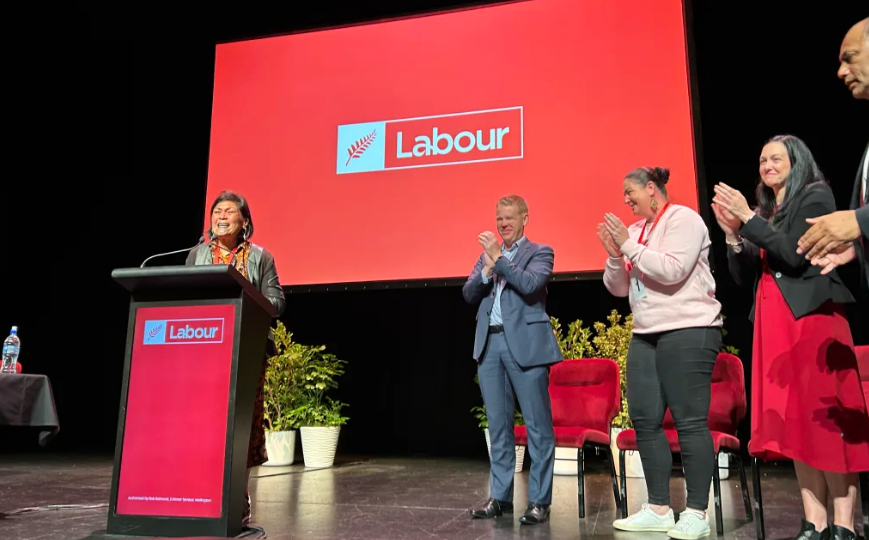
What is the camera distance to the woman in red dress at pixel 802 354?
2053 millimetres

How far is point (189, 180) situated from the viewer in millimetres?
6270

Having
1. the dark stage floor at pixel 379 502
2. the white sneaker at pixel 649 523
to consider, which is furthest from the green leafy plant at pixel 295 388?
the white sneaker at pixel 649 523

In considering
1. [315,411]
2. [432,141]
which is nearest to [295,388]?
[315,411]

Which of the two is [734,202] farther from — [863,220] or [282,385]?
[282,385]

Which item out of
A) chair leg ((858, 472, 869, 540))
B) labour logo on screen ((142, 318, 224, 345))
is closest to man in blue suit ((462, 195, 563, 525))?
chair leg ((858, 472, 869, 540))

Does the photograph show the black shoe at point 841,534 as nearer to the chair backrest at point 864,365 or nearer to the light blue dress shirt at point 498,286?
the chair backrest at point 864,365

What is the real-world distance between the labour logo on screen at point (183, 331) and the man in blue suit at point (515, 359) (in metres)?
1.23

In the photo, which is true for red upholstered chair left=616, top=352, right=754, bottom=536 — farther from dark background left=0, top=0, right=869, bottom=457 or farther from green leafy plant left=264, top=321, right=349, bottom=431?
green leafy plant left=264, top=321, right=349, bottom=431

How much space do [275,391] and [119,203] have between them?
8.37 feet

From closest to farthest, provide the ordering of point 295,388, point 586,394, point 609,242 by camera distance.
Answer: point 609,242
point 586,394
point 295,388

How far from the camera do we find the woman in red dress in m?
2.05

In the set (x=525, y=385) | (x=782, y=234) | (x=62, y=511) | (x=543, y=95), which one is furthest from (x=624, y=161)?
(x=62, y=511)

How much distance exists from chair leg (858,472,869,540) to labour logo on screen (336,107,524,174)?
291cm

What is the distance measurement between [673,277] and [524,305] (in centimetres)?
67
